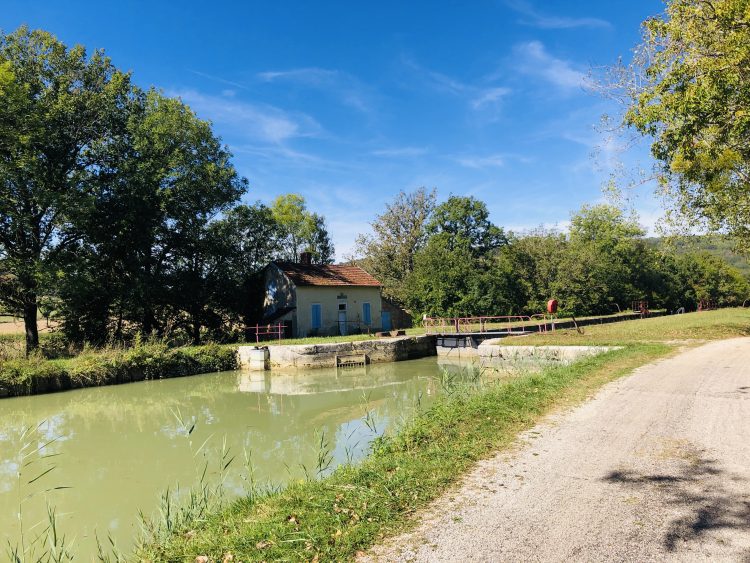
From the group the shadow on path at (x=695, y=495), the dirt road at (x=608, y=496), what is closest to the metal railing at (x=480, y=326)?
the dirt road at (x=608, y=496)

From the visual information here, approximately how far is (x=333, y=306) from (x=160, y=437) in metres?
18.9

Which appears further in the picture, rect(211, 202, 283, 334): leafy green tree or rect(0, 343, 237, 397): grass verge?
rect(211, 202, 283, 334): leafy green tree

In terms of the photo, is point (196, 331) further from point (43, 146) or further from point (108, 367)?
point (43, 146)

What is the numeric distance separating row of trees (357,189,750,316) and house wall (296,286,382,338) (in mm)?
4241

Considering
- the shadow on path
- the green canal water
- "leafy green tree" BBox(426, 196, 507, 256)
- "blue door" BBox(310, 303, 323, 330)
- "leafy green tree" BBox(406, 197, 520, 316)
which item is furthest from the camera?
"leafy green tree" BBox(426, 196, 507, 256)

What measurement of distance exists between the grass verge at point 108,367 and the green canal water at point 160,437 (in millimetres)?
689

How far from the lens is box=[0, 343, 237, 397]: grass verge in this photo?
14289mm

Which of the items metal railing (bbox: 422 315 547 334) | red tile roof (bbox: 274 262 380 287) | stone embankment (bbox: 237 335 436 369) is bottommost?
stone embankment (bbox: 237 335 436 369)

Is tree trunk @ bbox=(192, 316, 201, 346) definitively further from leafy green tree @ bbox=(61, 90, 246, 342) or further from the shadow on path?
the shadow on path

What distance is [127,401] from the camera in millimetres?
13586

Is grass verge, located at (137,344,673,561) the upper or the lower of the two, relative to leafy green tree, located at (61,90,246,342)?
lower

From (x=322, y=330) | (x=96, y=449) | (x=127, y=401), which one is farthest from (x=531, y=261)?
(x=96, y=449)

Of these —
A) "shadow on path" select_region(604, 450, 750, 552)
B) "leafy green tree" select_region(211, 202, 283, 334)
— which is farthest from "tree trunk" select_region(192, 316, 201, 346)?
"shadow on path" select_region(604, 450, 750, 552)

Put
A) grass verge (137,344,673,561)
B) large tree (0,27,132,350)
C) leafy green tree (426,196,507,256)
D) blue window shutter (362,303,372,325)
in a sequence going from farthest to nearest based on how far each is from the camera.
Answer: leafy green tree (426,196,507,256) < blue window shutter (362,303,372,325) < large tree (0,27,132,350) < grass verge (137,344,673,561)
